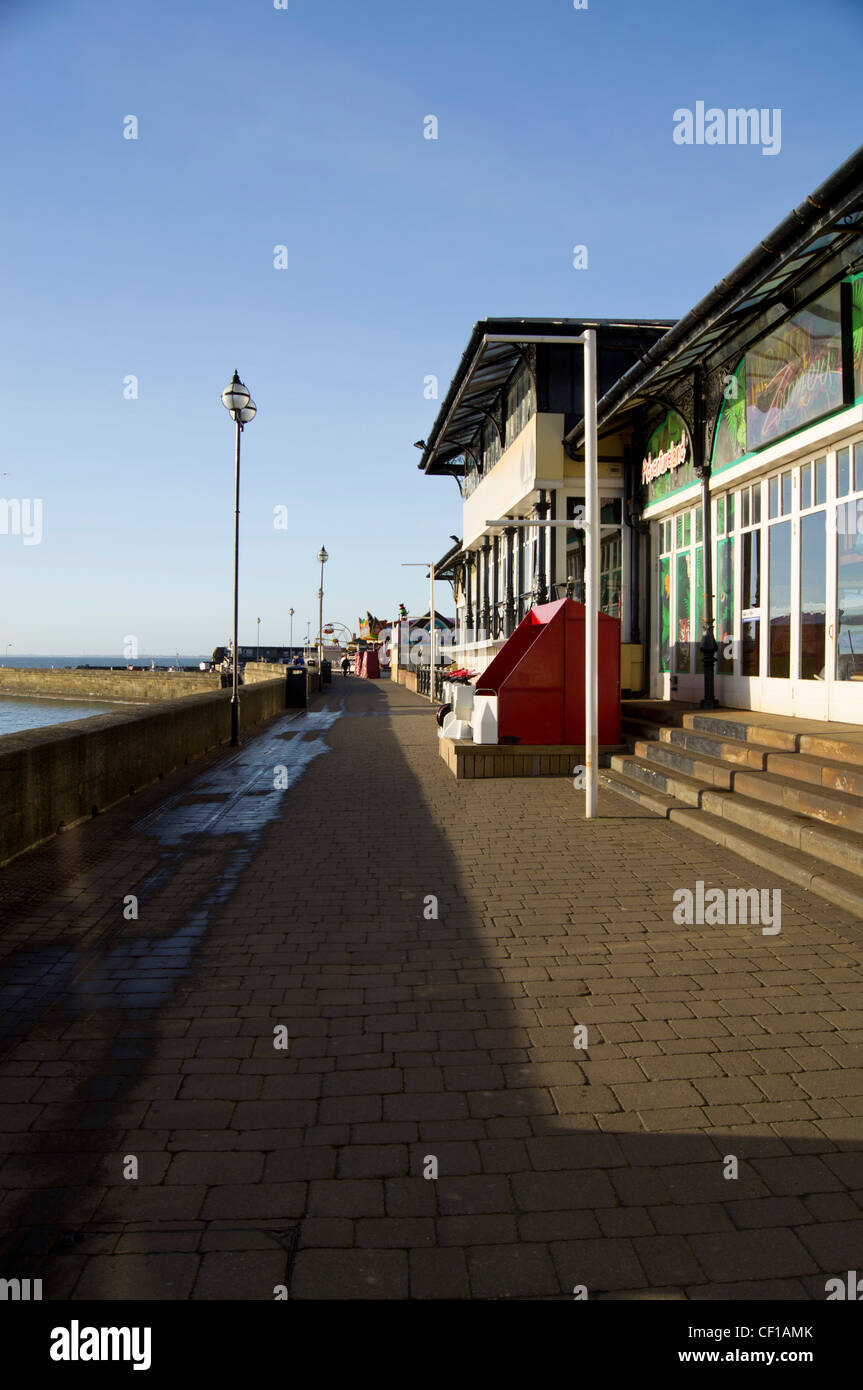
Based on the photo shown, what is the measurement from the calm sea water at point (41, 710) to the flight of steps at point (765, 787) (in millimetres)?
48227

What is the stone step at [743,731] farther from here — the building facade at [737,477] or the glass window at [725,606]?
Result: the glass window at [725,606]

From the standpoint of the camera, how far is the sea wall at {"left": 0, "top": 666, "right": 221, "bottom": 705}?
69.0m

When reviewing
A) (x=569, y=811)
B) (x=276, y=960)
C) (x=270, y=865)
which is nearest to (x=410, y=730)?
(x=569, y=811)

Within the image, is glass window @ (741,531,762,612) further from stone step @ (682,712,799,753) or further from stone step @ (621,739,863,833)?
stone step @ (621,739,863,833)

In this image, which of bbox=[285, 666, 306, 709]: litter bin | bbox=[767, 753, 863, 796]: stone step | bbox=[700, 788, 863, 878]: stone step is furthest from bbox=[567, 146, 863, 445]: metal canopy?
bbox=[285, 666, 306, 709]: litter bin

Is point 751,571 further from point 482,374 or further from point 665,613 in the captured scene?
point 482,374

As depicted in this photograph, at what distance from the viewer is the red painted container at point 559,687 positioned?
38.0 ft

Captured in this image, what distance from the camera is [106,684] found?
75.8 meters

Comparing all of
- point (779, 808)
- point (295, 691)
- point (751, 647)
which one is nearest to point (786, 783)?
point (779, 808)

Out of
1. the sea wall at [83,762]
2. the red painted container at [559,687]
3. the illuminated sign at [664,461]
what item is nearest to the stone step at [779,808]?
the red painted container at [559,687]

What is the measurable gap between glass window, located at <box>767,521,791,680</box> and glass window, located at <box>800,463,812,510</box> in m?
0.41

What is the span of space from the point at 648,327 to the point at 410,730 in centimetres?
929

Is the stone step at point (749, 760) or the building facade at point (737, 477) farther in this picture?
the building facade at point (737, 477)

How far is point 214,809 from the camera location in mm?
9844
